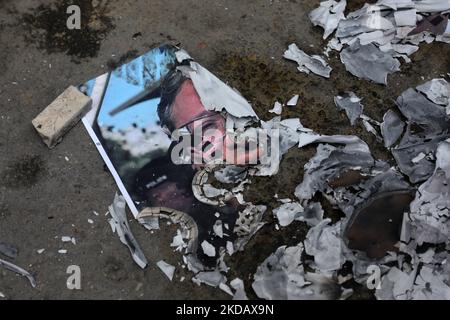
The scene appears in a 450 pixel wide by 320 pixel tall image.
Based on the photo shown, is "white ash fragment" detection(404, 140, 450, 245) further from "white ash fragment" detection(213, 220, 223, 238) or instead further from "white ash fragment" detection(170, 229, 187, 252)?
"white ash fragment" detection(170, 229, 187, 252)

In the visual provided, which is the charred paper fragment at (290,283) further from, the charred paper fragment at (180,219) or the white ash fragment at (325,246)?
the charred paper fragment at (180,219)

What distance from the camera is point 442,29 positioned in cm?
215

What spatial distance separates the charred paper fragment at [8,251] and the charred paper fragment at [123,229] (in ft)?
0.98

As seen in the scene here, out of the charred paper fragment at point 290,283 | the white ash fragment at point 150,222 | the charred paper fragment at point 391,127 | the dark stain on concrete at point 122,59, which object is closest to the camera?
the charred paper fragment at point 290,283

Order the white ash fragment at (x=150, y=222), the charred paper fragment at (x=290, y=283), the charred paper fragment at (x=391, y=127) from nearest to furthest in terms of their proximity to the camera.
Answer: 1. the charred paper fragment at (x=290, y=283)
2. the white ash fragment at (x=150, y=222)
3. the charred paper fragment at (x=391, y=127)

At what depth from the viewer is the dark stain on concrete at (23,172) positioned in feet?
6.02

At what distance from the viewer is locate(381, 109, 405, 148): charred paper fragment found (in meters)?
1.94

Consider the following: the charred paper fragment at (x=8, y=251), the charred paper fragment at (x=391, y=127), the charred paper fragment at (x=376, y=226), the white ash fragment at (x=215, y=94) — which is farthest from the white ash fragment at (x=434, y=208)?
the charred paper fragment at (x=8, y=251)

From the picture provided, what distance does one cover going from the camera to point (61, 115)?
190 centimetres

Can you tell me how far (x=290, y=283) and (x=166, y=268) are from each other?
1.22 feet

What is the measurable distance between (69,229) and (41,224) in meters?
0.09

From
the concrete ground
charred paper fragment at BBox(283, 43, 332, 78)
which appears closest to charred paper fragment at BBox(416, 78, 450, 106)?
the concrete ground

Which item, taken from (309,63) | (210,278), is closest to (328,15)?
(309,63)

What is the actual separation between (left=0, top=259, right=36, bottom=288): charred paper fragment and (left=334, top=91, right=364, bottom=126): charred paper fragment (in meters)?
1.15
